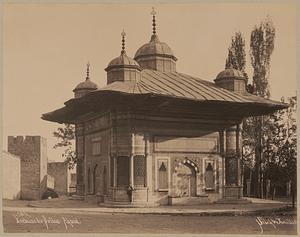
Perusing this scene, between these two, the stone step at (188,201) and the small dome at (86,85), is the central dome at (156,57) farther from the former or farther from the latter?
the stone step at (188,201)

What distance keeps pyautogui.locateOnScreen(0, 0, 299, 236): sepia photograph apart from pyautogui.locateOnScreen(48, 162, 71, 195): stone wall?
27.6 feet

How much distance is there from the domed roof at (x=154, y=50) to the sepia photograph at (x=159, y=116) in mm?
71

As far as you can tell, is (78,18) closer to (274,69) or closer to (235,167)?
(274,69)

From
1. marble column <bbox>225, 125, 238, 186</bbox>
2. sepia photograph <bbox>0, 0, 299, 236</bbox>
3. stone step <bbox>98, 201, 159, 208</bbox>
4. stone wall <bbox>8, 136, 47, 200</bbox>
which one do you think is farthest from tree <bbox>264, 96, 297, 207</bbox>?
stone wall <bbox>8, 136, 47, 200</bbox>

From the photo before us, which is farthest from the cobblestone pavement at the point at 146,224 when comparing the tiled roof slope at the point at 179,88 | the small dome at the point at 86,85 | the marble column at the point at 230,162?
the small dome at the point at 86,85

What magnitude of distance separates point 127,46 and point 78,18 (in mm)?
4682

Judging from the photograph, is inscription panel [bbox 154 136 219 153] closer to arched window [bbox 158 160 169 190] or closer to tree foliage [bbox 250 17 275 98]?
arched window [bbox 158 160 169 190]

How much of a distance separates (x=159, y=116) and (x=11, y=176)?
1178 centimetres

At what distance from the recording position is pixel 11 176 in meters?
28.0

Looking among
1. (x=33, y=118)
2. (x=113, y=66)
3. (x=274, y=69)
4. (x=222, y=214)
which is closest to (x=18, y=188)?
(x=33, y=118)

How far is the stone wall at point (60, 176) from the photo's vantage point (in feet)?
122

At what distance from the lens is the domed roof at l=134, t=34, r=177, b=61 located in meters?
25.0

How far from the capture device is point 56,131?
124 ft
